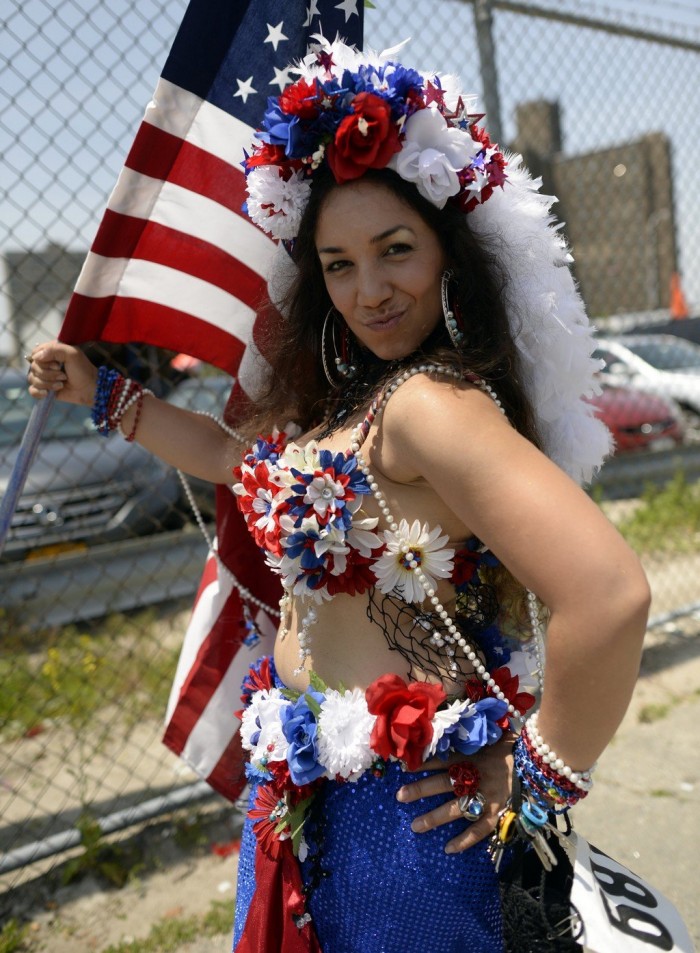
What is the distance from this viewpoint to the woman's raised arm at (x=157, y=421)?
217 cm

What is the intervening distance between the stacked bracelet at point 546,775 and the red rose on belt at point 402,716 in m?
0.17

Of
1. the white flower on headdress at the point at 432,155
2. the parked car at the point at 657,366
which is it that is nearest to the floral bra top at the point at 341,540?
the white flower on headdress at the point at 432,155

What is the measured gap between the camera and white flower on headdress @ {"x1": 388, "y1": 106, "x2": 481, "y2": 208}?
1.58 meters

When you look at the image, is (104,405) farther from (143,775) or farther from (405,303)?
(143,775)

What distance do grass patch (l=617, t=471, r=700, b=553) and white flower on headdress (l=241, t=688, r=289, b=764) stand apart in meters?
4.90

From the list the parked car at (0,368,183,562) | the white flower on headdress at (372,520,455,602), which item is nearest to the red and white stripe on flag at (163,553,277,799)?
the white flower on headdress at (372,520,455,602)

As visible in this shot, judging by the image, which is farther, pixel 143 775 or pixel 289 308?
pixel 143 775

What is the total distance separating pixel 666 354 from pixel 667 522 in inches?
235

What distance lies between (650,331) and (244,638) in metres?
12.4

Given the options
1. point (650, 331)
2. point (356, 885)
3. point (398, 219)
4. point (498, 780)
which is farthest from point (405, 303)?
point (650, 331)

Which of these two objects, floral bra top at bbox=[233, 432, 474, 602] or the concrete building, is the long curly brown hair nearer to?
floral bra top at bbox=[233, 432, 474, 602]

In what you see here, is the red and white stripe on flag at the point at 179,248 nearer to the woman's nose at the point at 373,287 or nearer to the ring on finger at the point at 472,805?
the woman's nose at the point at 373,287

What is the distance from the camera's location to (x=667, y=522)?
269 inches

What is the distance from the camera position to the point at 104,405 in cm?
220
